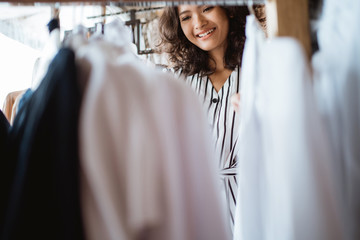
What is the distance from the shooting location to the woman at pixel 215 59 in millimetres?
1021

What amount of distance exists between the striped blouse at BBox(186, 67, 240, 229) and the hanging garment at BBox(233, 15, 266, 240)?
19.8 inches

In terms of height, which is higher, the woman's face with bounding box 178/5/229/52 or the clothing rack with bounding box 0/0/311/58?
the woman's face with bounding box 178/5/229/52

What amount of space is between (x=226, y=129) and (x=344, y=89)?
0.61m

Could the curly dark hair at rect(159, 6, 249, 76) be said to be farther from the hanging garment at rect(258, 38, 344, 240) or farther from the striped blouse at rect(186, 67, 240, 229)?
the hanging garment at rect(258, 38, 344, 240)

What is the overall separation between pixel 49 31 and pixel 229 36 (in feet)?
2.66

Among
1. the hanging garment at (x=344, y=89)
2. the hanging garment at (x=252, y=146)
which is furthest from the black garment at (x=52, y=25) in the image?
the hanging garment at (x=344, y=89)

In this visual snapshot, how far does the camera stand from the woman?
102cm

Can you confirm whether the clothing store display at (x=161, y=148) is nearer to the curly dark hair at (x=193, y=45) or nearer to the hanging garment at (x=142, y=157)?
the hanging garment at (x=142, y=157)

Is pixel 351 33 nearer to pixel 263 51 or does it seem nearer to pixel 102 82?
pixel 263 51

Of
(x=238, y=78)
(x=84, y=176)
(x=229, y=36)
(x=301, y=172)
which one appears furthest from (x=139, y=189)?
(x=229, y=36)

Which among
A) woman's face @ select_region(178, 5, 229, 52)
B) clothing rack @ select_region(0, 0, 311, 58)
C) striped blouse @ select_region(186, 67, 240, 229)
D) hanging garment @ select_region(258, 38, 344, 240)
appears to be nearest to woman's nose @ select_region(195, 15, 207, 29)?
woman's face @ select_region(178, 5, 229, 52)

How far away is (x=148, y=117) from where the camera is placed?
355mm

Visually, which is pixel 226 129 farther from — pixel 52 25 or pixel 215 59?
pixel 52 25

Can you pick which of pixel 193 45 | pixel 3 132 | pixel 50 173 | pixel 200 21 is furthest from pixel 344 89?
pixel 193 45
